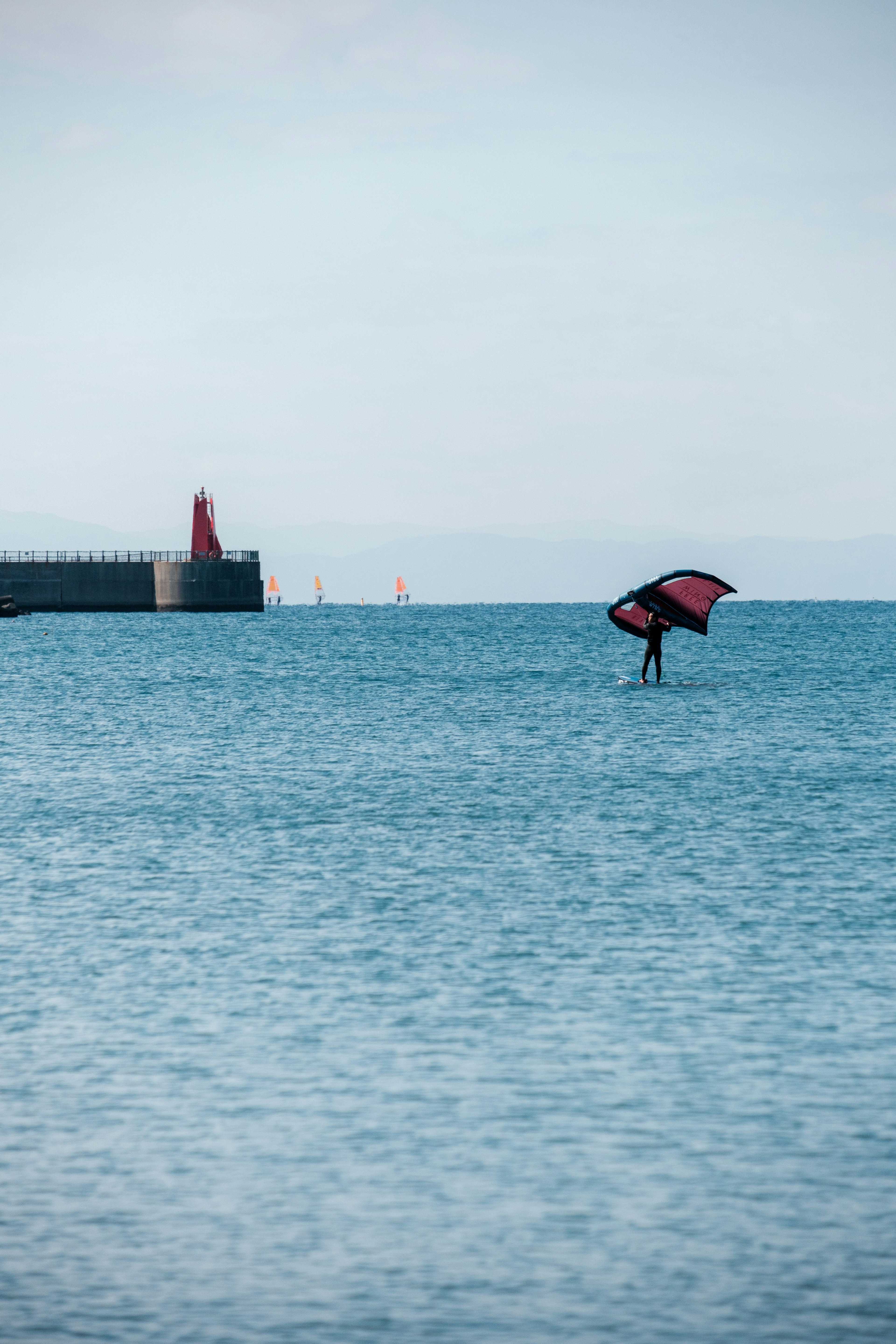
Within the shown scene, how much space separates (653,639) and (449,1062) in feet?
136

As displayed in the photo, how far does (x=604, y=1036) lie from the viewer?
1155 centimetres

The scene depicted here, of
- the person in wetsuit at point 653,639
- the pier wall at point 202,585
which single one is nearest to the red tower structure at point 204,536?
the pier wall at point 202,585

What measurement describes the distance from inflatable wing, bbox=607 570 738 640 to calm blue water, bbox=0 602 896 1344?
18881 mm

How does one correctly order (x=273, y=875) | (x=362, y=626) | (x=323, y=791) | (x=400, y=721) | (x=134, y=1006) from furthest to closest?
(x=362, y=626) < (x=400, y=721) < (x=323, y=791) < (x=273, y=875) < (x=134, y=1006)

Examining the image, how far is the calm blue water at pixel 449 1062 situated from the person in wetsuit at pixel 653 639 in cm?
1987

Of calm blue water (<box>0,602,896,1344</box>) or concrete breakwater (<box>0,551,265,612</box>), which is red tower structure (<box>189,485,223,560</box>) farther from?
calm blue water (<box>0,602,896,1344</box>)

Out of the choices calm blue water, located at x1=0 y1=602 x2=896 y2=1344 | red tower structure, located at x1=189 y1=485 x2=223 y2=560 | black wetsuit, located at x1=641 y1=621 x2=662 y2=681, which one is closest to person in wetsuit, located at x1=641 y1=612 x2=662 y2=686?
black wetsuit, located at x1=641 y1=621 x2=662 y2=681

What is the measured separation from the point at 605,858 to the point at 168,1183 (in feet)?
39.4

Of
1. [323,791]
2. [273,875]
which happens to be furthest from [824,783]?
[273,875]

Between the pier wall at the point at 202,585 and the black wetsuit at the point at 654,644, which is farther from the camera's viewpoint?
the pier wall at the point at 202,585

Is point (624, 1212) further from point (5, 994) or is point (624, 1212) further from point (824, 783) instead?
point (824, 783)

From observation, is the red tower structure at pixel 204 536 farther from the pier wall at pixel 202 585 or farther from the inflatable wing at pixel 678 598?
the inflatable wing at pixel 678 598

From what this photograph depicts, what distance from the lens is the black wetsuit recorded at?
49.4 metres

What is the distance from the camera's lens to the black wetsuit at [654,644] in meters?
49.4
